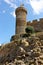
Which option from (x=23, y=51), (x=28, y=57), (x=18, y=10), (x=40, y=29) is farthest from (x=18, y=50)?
(x=18, y=10)

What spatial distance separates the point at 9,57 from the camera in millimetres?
24922

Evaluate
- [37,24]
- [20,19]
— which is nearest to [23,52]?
[37,24]

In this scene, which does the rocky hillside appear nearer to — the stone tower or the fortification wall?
the stone tower

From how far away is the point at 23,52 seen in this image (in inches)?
930

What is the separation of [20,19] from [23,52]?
13.4 m

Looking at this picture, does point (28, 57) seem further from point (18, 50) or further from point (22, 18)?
point (22, 18)

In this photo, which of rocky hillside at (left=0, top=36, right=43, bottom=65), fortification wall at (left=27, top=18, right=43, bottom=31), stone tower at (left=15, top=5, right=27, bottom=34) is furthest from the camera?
stone tower at (left=15, top=5, right=27, bottom=34)

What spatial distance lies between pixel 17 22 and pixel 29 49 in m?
12.9

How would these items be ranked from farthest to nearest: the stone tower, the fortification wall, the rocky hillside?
the stone tower, the fortification wall, the rocky hillside

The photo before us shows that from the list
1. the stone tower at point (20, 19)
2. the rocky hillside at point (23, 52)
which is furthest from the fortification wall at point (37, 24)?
the rocky hillside at point (23, 52)

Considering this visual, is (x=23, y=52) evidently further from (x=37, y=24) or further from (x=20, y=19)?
(x=20, y=19)

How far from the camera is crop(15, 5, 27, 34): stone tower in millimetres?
35550

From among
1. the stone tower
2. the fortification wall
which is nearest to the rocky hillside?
the stone tower

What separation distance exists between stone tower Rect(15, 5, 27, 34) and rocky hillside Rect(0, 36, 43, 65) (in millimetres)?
7127
